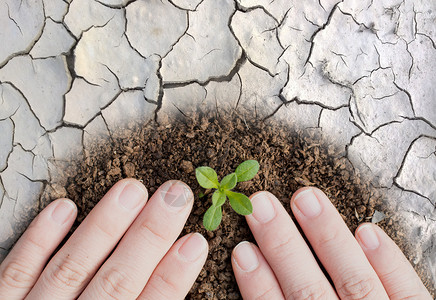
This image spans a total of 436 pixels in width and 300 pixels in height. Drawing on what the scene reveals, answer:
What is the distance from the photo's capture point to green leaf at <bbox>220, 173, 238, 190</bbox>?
2.15 metres

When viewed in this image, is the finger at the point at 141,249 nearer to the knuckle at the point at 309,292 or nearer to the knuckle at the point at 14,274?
the knuckle at the point at 14,274

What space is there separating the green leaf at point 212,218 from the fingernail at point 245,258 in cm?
22

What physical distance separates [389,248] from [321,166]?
21.7 inches

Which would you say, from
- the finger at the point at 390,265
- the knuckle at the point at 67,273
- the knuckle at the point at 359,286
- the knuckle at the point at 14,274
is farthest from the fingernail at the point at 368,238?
the knuckle at the point at 14,274

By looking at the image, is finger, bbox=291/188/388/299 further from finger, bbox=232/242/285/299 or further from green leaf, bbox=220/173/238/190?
green leaf, bbox=220/173/238/190

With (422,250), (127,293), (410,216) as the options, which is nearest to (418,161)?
(410,216)

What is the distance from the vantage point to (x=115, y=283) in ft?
7.18

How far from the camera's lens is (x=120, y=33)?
94.0 inches

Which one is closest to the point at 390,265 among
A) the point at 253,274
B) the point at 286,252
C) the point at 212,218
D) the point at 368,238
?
the point at 368,238

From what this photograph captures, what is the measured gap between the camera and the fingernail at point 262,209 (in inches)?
89.0

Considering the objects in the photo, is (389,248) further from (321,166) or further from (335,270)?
(321,166)

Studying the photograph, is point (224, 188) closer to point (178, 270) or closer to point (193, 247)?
point (193, 247)

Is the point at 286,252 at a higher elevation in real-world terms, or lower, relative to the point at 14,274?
higher

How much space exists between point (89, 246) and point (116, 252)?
13cm
